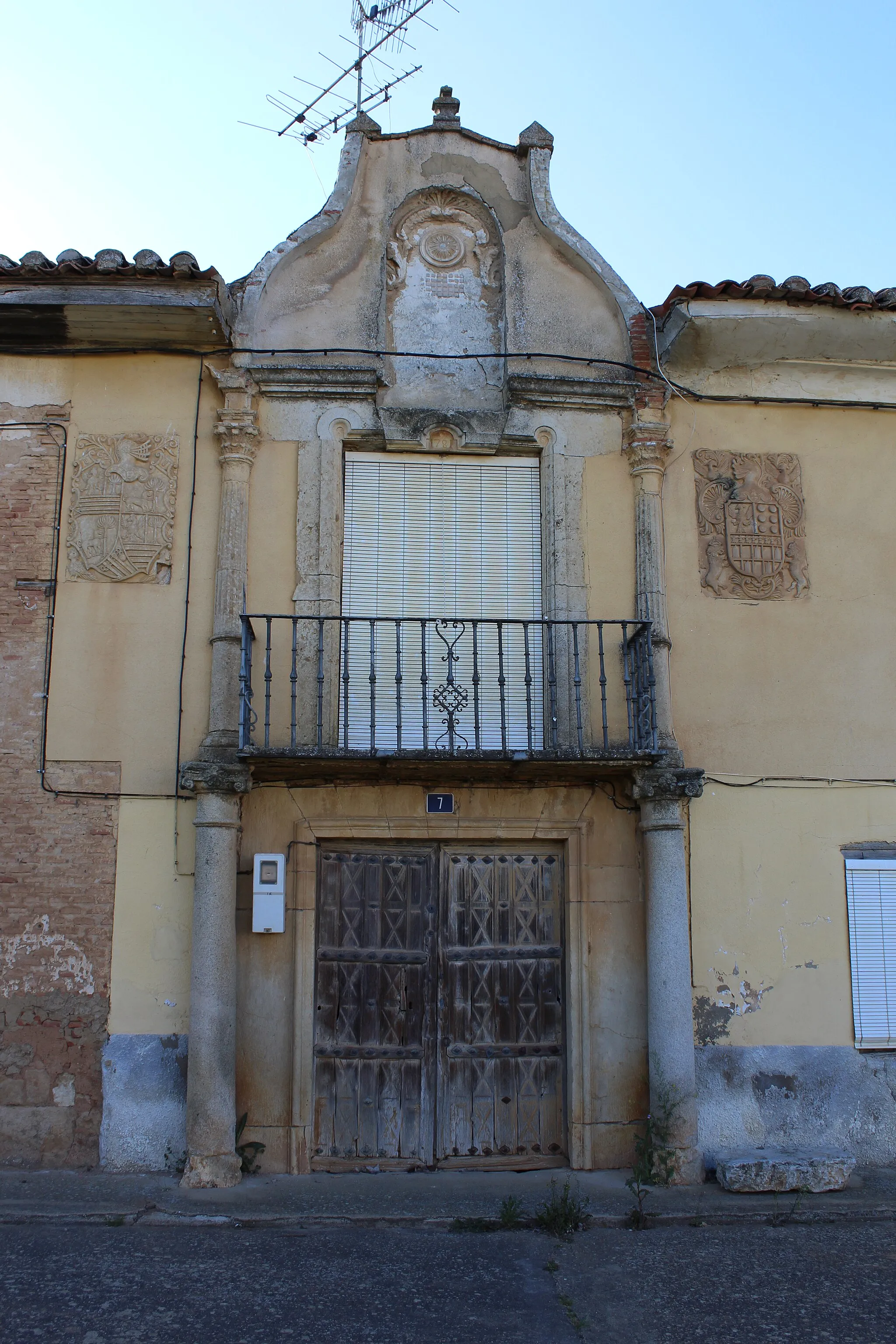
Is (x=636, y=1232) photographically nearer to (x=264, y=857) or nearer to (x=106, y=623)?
(x=264, y=857)

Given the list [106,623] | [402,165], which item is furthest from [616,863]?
[402,165]

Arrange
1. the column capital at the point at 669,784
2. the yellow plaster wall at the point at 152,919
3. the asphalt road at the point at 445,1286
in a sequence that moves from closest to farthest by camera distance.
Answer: the asphalt road at the point at 445,1286 → the yellow plaster wall at the point at 152,919 → the column capital at the point at 669,784

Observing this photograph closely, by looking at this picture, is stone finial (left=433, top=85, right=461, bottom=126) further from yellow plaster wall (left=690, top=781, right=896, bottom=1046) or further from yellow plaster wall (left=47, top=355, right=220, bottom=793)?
yellow plaster wall (left=690, top=781, right=896, bottom=1046)

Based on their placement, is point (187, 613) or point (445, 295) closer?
point (187, 613)

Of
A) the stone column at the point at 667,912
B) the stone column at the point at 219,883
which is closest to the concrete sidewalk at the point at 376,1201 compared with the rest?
the stone column at the point at 219,883

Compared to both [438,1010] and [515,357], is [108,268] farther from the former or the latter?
[438,1010]

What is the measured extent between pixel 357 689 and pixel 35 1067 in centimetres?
322

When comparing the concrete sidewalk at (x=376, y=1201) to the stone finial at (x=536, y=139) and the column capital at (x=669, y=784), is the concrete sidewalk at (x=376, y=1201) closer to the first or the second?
the column capital at (x=669, y=784)

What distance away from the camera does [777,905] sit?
715 cm

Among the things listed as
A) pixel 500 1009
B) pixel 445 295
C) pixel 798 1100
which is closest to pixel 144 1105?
pixel 500 1009

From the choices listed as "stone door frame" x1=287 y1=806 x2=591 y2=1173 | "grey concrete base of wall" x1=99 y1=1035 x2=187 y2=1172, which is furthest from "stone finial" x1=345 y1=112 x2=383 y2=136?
"grey concrete base of wall" x1=99 y1=1035 x2=187 y2=1172

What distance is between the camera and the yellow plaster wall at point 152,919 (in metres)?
6.73

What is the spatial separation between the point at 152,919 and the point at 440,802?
6.74ft

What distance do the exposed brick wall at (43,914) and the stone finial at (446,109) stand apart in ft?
14.5
